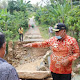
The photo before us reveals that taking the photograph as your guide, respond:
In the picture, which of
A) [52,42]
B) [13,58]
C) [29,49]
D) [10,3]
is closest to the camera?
[52,42]

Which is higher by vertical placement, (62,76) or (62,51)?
(62,51)

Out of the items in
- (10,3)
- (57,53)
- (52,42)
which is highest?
(10,3)

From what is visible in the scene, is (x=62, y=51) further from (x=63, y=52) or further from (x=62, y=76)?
(x=62, y=76)

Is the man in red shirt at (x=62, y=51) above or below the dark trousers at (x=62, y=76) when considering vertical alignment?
above

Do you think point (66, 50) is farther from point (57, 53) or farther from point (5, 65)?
point (5, 65)

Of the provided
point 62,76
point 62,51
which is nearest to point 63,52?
point 62,51

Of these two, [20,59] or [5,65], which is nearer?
[5,65]

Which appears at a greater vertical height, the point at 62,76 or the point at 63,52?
the point at 63,52

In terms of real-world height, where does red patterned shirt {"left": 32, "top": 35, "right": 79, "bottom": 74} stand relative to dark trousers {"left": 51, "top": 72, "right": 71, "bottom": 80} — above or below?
above

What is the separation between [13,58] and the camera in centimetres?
1021

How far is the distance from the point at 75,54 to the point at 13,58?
8800 millimetres

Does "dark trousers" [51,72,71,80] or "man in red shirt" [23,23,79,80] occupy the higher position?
"man in red shirt" [23,23,79,80]

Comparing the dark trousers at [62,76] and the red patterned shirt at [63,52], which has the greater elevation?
the red patterned shirt at [63,52]

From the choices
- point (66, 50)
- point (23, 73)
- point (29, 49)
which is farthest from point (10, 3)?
point (66, 50)
